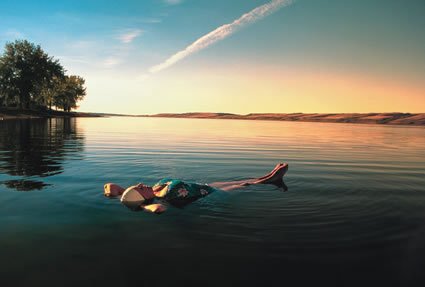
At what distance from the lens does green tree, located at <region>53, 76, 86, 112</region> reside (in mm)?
97938

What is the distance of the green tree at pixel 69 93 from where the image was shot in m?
97.9

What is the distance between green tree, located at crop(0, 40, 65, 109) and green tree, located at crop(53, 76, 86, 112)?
10.8 meters

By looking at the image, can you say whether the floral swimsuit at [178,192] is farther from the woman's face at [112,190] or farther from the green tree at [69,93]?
the green tree at [69,93]

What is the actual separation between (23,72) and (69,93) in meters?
27.9

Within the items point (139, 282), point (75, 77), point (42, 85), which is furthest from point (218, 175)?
point (75, 77)

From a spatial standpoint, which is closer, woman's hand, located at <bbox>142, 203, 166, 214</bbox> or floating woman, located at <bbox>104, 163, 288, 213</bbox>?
woman's hand, located at <bbox>142, 203, 166, 214</bbox>

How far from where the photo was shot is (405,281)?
408 cm

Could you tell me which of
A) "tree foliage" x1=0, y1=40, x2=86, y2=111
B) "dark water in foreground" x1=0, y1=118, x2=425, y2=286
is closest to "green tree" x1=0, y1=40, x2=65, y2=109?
"tree foliage" x1=0, y1=40, x2=86, y2=111

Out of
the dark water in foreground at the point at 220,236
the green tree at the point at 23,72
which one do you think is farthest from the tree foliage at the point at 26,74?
the dark water in foreground at the point at 220,236

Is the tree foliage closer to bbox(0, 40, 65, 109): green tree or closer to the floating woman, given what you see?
bbox(0, 40, 65, 109): green tree

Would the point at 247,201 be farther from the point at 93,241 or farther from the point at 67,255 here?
the point at 67,255

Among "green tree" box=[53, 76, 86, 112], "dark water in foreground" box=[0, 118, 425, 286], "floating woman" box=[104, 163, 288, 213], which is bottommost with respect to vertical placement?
"dark water in foreground" box=[0, 118, 425, 286]

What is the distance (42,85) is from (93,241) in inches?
3804

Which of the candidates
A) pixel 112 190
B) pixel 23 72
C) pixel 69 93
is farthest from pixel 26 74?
pixel 112 190
